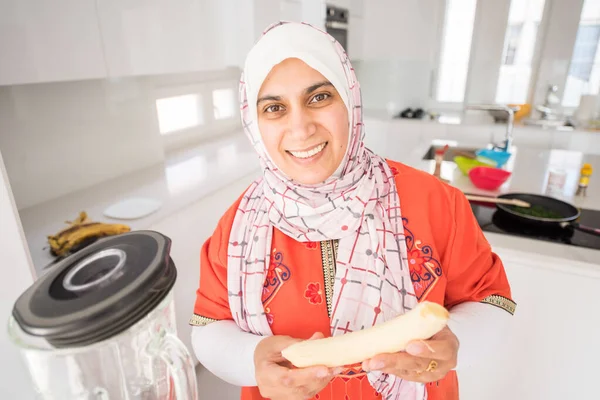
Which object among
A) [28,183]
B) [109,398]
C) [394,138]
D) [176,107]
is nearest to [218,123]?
[176,107]

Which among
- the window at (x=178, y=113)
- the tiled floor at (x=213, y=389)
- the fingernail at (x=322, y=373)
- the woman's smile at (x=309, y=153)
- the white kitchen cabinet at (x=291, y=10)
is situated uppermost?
the white kitchen cabinet at (x=291, y=10)

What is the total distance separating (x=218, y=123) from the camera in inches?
95.8

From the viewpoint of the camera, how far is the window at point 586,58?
2898 millimetres

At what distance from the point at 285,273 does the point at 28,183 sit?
114 centimetres

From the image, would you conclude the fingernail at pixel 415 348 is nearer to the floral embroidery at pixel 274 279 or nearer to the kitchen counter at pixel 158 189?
the floral embroidery at pixel 274 279

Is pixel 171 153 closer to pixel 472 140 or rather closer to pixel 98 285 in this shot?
pixel 98 285

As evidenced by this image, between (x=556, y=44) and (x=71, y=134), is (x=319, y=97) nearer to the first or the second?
(x=71, y=134)

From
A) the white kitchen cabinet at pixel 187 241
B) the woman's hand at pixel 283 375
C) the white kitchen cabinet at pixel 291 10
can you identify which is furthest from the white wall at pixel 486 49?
the woman's hand at pixel 283 375

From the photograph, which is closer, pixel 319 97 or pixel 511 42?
pixel 319 97

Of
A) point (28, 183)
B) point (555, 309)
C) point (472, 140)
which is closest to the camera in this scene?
point (555, 309)

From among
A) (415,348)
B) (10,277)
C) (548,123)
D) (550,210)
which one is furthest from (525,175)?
(10,277)

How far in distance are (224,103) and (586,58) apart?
2.86 meters

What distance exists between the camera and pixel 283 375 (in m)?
0.58

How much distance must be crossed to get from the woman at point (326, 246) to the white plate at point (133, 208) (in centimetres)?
59
